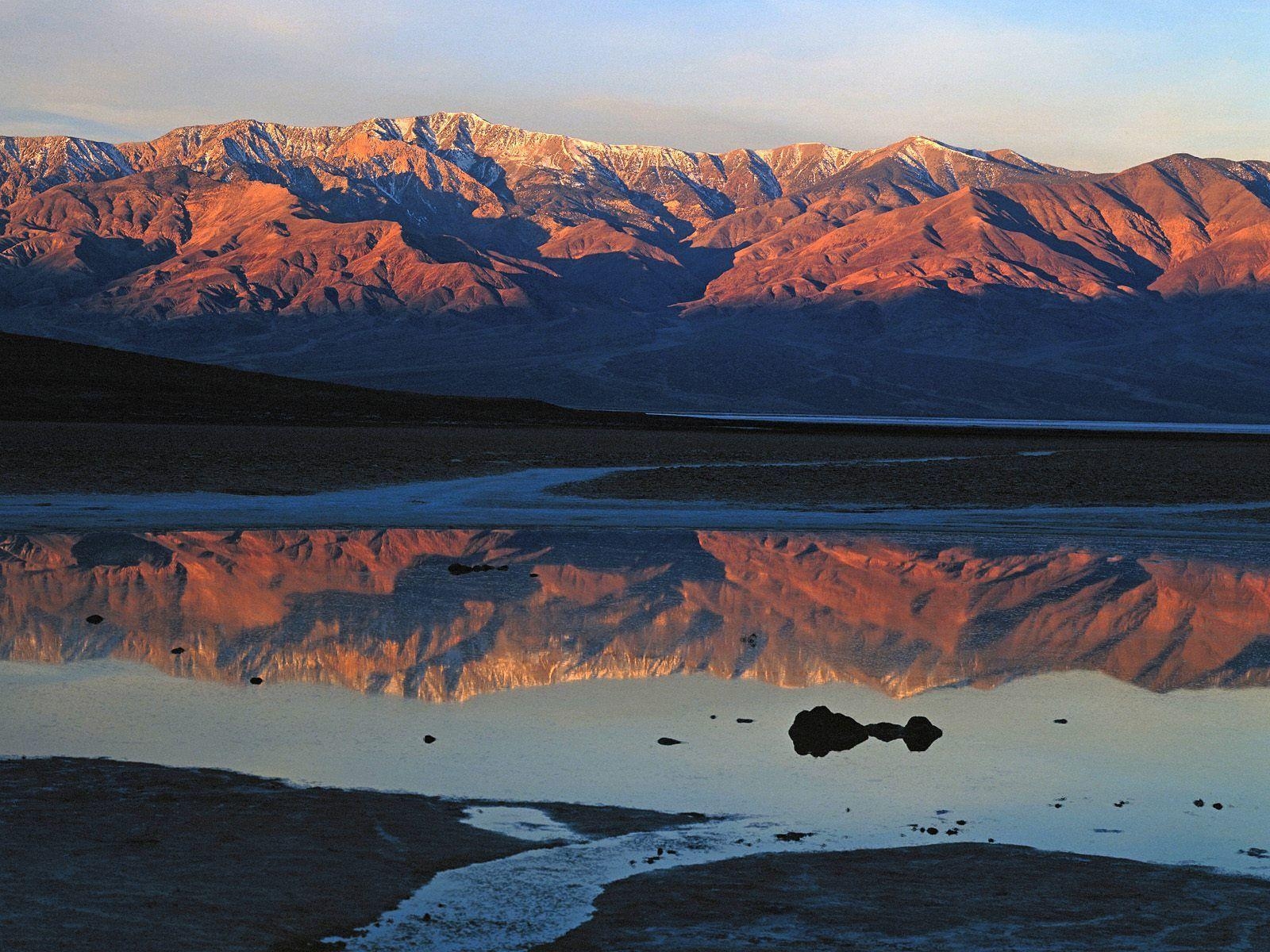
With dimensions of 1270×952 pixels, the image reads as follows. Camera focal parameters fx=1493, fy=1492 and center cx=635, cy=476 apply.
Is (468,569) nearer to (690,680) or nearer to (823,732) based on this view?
(690,680)

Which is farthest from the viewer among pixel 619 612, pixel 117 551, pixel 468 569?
pixel 117 551

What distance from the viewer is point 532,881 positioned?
7.81 metres

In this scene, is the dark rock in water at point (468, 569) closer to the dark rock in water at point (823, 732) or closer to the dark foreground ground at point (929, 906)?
the dark rock in water at point (823, 732)

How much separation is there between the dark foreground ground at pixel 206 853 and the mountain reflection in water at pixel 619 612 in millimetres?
3547

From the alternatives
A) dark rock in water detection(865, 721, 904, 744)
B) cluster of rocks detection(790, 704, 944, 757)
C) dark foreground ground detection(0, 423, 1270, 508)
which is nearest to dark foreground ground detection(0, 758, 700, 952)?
cluster of rocks detection(790, 704, 944, 757)

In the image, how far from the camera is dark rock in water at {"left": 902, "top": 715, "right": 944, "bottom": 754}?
36.3 feet

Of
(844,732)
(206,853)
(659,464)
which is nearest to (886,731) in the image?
(844,732)

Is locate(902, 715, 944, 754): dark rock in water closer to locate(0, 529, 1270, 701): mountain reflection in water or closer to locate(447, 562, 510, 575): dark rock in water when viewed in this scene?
locate(0, 529, 1270, 701): mountain reflection in water

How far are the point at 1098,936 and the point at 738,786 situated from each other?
322 cm

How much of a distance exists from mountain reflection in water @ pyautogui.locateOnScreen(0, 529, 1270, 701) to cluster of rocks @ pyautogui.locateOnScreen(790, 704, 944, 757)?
178 cm

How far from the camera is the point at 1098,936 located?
7074mm

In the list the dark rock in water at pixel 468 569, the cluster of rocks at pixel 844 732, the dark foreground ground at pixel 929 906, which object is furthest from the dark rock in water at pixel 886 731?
the dark rock in water at pixel 468 569

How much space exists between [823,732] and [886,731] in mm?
568

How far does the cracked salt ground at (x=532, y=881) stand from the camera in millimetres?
7031
